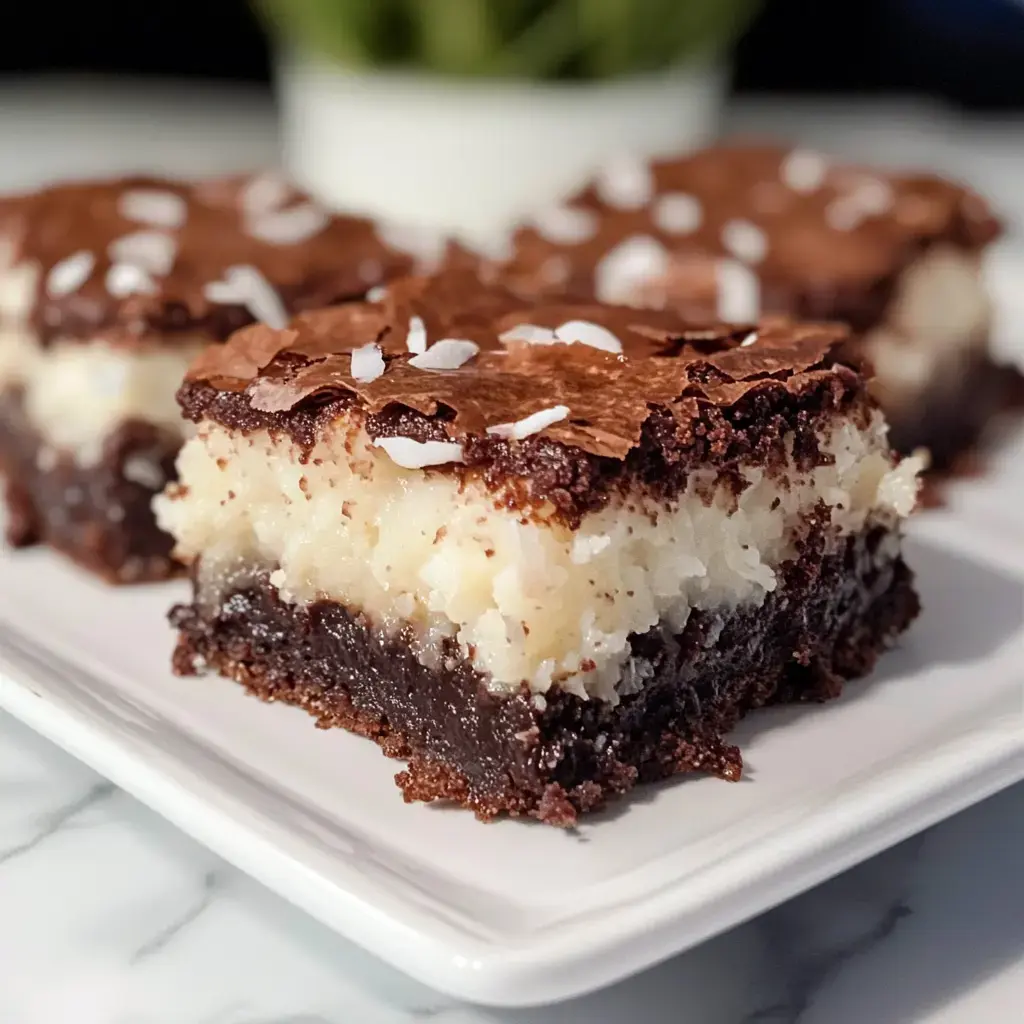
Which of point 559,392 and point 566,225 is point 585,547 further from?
point 566,225

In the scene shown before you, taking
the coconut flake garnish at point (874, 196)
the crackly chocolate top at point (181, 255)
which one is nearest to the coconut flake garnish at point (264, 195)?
the crackly chocolate top at point (181, 255)

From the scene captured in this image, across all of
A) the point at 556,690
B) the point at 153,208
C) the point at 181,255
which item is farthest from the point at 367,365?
the point at 153,208

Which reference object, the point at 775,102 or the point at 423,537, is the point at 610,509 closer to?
the point at 423,537

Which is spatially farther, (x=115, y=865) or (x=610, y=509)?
(x=115, y=865)

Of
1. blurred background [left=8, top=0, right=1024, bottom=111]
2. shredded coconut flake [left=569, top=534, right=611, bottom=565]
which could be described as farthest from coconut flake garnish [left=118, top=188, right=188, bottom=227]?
blurred background [left=8, top=0, right=1024, bottom=111]

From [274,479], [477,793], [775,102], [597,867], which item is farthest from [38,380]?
[775,102]

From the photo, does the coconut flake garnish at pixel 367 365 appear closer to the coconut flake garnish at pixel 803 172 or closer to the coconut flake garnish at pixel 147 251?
the coconut flake garnish at pixel 147 251

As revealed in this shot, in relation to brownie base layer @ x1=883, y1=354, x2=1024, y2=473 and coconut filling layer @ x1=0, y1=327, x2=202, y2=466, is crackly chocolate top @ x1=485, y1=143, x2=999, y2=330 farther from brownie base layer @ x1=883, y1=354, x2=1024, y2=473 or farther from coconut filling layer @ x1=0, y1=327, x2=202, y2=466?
coconut filling layer @ x1=0, y1=327, x2=202, y2=466
